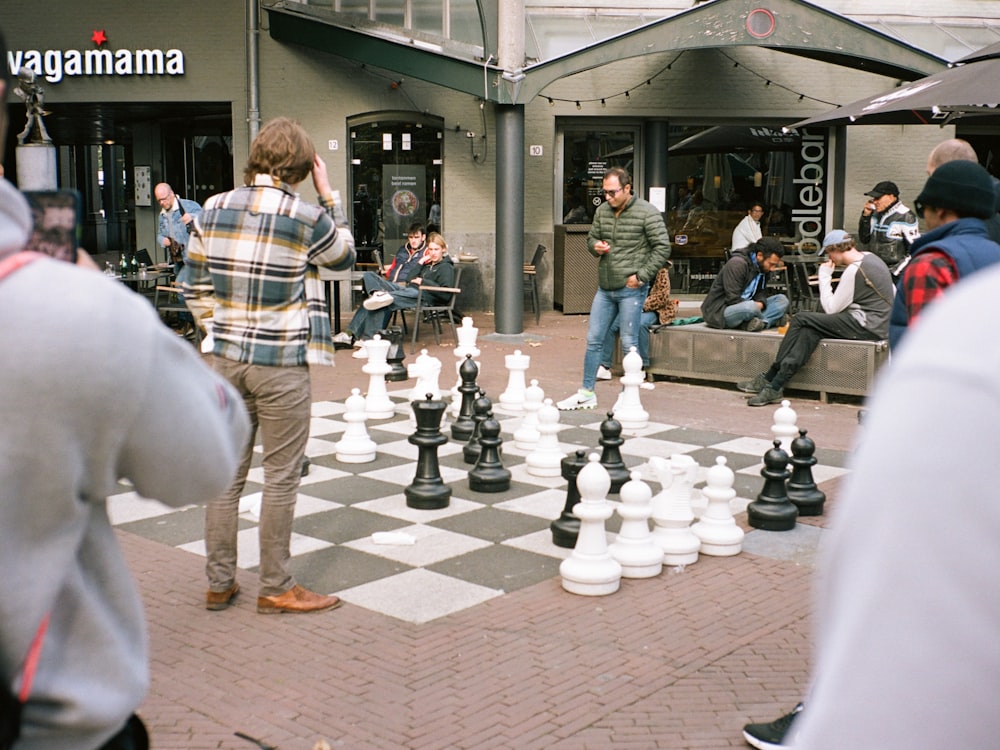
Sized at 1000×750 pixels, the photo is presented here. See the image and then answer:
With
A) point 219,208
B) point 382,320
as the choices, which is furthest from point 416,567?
point 382,320

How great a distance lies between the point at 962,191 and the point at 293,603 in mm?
3083

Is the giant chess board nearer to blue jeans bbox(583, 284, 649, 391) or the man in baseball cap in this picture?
blue jeans bbox(583, 284, 649, 391)

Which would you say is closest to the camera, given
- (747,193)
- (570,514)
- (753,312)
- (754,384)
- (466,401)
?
(570,514)

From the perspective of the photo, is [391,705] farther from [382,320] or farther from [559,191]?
[559,191]

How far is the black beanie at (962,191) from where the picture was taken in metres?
3.99

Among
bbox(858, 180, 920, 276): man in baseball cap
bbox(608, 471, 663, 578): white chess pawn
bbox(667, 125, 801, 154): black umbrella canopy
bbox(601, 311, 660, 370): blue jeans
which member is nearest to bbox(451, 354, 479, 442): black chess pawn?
bbox(608, 471, 663, 578): white chess pawn

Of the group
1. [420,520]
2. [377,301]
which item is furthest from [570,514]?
[377,301]

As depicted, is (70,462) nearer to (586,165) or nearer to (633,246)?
(633,246)

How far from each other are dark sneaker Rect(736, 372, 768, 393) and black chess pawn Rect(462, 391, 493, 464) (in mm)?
3396

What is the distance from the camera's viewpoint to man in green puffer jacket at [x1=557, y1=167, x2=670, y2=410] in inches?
381

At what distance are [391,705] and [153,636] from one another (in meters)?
1.25

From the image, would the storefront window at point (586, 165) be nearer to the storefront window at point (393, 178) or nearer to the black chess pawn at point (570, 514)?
the storefront window at point (393, 178)

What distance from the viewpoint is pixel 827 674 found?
0.91 meters

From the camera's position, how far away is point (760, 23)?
14.6m
